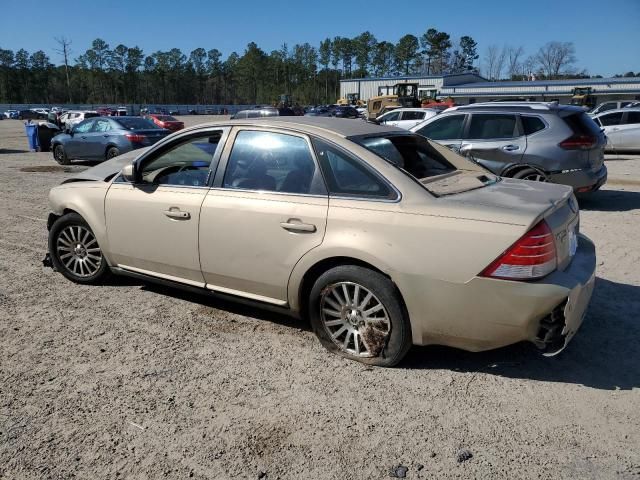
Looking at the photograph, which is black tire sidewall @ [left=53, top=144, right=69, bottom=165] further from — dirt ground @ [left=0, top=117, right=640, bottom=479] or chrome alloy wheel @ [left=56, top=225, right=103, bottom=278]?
dirt ground @ [left=0, top=117, right=640, bottom=479]

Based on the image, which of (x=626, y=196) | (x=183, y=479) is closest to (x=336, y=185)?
(x=183, y=479)

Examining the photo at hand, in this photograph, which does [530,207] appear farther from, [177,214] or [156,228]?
[156,228]

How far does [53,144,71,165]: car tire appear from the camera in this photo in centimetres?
1625

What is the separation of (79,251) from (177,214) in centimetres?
155

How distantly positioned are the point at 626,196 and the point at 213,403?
30.6 ft

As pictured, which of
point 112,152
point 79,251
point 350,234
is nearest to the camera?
point 350,234

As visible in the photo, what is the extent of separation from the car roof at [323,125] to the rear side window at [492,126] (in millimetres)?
4840

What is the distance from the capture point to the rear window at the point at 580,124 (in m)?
8.02

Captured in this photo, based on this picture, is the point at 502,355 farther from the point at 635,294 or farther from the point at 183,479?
the point at 183,479

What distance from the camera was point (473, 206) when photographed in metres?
3.12

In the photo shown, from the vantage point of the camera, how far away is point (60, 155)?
1647 centimetres

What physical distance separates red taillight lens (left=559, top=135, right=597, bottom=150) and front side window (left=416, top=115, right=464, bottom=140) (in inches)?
65.6

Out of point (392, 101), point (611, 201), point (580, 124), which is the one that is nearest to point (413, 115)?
point (611, 201)

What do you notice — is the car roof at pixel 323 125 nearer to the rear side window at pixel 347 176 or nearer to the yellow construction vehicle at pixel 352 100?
the rear side window at pixel 347 176
